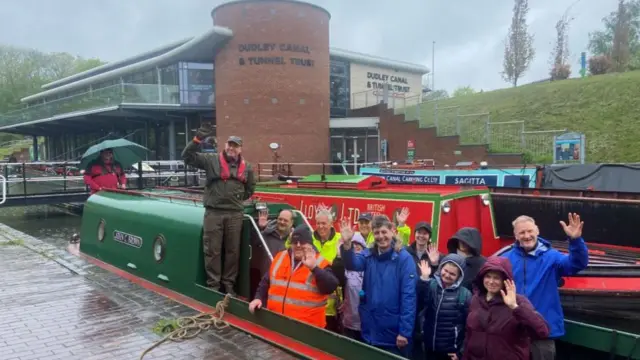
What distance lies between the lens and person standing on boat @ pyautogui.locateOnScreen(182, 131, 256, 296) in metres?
5.34

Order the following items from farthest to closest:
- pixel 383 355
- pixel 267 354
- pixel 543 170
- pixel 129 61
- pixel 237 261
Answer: pixel 129 61 → pixel 543 170 → pixel 237 261 → pixel 267 354 → pixel 383 355

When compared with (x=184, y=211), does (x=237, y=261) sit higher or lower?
lower

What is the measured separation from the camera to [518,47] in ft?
104

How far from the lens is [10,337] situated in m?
4.76

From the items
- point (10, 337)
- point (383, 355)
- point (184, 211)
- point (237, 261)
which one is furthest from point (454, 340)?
point (10, 337)

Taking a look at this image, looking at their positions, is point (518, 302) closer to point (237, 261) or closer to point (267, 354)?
point (267, 354)

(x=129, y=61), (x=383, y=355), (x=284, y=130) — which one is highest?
(x=129, y=61)

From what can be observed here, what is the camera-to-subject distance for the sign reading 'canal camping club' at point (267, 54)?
985 inches

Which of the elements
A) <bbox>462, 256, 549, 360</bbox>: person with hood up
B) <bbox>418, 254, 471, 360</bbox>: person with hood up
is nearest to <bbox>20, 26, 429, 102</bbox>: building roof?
<bbox>418, 254, 471, 360</bbox>: person with hood up

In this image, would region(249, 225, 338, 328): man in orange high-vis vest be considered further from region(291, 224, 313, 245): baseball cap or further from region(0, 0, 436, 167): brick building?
region(0, 0, 436, 167): brick building

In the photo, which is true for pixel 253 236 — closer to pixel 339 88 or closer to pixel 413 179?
pixel 413 179

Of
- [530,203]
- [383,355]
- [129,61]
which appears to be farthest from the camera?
[129,61]

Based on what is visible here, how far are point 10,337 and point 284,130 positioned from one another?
21.2m

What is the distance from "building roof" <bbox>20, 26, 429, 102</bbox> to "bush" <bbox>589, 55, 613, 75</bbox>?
12.2 m
